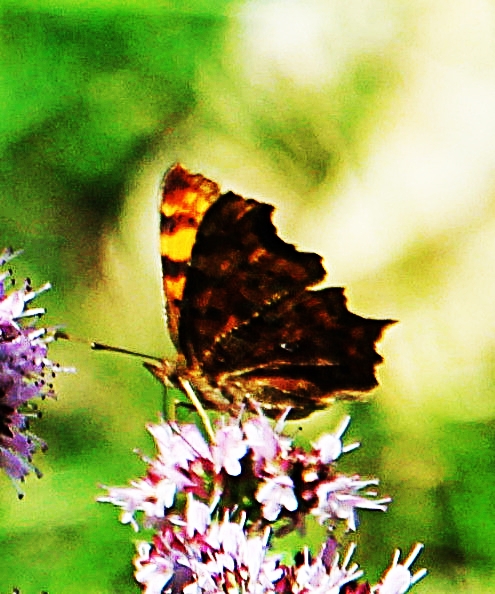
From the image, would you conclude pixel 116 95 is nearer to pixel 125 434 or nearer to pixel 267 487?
→ pixel 125 434

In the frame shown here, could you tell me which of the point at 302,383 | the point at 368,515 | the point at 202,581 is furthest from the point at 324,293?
the point at 368,515

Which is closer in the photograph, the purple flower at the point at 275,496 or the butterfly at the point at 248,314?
the purple flower at the point at 275,496

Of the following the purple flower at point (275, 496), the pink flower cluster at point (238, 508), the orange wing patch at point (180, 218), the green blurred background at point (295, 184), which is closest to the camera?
the pink flower cluster at point (238, 508)

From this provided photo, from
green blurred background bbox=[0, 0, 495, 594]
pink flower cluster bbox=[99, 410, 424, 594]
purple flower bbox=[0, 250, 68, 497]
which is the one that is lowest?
pink flower cluster bbox=[99, 410, 424, 594]

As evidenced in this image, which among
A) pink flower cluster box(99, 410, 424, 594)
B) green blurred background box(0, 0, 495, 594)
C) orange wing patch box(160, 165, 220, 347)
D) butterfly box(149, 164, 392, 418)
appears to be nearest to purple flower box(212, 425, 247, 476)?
pink flower cluster box(99, 410, 424, 594)

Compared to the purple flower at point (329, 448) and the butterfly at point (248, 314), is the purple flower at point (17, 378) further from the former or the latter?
the purple flower at point (329, 448)

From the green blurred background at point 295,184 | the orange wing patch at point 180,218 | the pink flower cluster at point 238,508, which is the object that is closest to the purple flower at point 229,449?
the pink flower cluster at point 238,508

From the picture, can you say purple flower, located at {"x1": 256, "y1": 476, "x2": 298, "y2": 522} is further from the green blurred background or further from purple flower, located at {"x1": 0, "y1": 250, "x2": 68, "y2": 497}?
the green blurred background

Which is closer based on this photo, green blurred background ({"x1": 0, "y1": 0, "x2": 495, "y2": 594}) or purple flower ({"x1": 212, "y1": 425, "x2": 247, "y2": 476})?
purple flower ({"x1": 212, "y1": 425, "x2": 247, "y2": 476})
